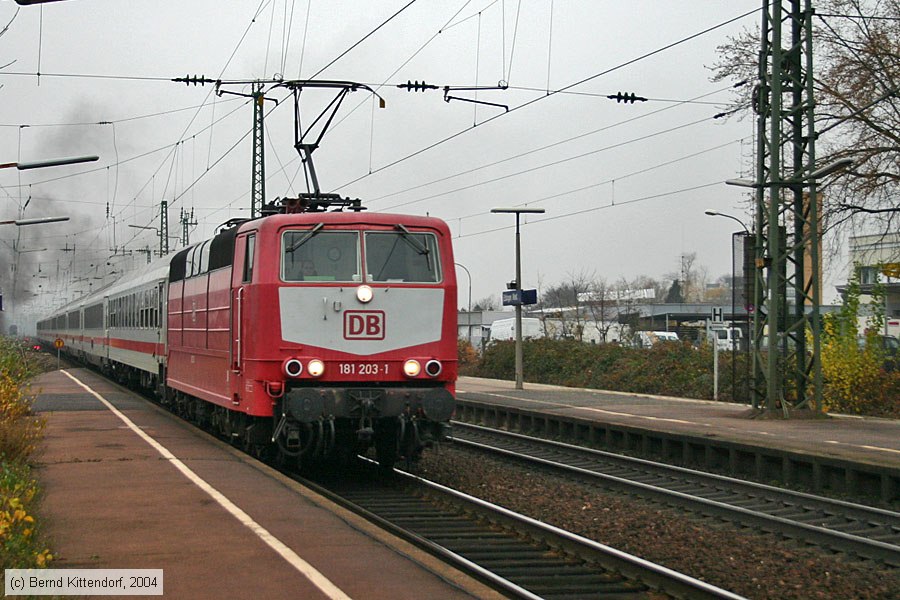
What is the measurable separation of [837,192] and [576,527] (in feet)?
55.0

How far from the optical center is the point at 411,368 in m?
13.0

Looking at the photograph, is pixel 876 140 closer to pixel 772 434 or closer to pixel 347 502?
pixel 772 434

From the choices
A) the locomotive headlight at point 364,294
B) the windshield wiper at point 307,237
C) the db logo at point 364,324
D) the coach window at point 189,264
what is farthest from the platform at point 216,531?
the coach window at point 189,264

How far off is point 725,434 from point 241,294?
886cm

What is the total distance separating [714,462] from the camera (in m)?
16.8

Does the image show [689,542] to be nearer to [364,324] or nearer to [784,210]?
[364,324]

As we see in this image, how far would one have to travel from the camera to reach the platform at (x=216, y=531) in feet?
24.3

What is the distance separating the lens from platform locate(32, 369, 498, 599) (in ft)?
24.3

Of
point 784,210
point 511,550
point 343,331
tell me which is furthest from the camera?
point 784,210

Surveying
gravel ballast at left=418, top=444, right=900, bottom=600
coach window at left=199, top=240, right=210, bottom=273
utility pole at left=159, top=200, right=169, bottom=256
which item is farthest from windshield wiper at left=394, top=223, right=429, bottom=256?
utility pole at left=159, top=200, right=169, bottom=256

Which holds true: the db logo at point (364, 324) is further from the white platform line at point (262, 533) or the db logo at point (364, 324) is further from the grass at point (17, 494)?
the grass at point (17, 494)

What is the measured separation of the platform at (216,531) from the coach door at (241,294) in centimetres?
145

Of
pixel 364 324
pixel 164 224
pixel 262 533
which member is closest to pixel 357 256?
pixel 364 324

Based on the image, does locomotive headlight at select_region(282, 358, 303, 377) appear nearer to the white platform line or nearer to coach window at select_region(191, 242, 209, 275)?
the white platform line
